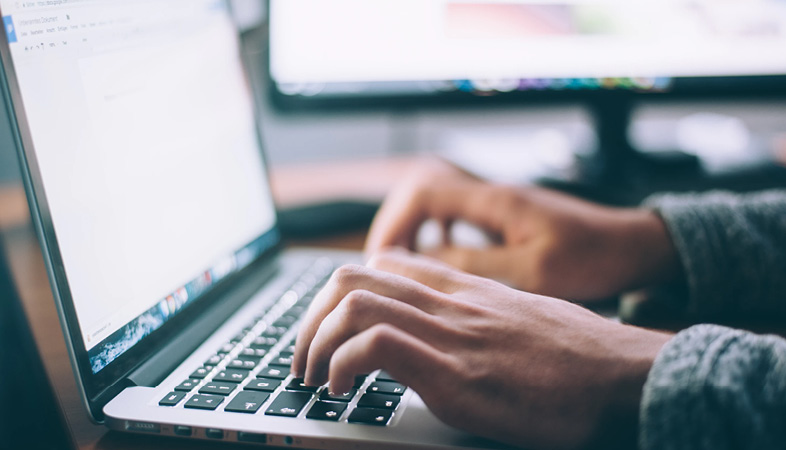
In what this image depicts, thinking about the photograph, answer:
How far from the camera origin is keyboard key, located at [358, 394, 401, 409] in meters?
0.34

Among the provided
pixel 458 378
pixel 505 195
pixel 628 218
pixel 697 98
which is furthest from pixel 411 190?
pixel 697 98

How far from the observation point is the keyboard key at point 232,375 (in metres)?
0.37

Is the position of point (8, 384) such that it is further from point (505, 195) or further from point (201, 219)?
point (505, 195)

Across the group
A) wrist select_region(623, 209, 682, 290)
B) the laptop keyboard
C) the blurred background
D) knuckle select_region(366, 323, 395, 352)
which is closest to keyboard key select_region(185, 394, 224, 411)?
the laptop keyboard

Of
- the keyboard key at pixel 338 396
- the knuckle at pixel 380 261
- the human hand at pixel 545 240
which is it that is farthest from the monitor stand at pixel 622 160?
the keyboard key at pixel 338 396

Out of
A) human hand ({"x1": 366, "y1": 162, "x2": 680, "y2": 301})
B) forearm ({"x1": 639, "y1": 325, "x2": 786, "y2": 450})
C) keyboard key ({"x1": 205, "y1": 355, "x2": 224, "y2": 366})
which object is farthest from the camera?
human hand ({"x1": 366, "y1": 162, "x2": 680, "y2": 301})

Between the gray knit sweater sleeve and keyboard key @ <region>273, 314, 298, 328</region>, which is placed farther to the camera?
keyboard key @ <region>273, 314, 298, 328</region>

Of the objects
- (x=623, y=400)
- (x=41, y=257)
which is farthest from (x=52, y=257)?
(x=41, y=257)

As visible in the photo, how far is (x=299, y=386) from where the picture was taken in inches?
14.1

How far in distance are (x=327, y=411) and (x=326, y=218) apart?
1.41ft

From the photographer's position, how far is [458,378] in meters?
0.31

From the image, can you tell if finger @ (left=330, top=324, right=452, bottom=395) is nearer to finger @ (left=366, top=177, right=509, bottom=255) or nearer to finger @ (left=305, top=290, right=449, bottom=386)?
finger @ (left=305, top=290, right=449, bottom=386)

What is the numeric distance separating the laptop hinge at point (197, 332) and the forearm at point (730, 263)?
36 centimetres

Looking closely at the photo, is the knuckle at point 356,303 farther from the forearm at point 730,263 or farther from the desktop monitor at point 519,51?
the desktop monitor at point 519,51
